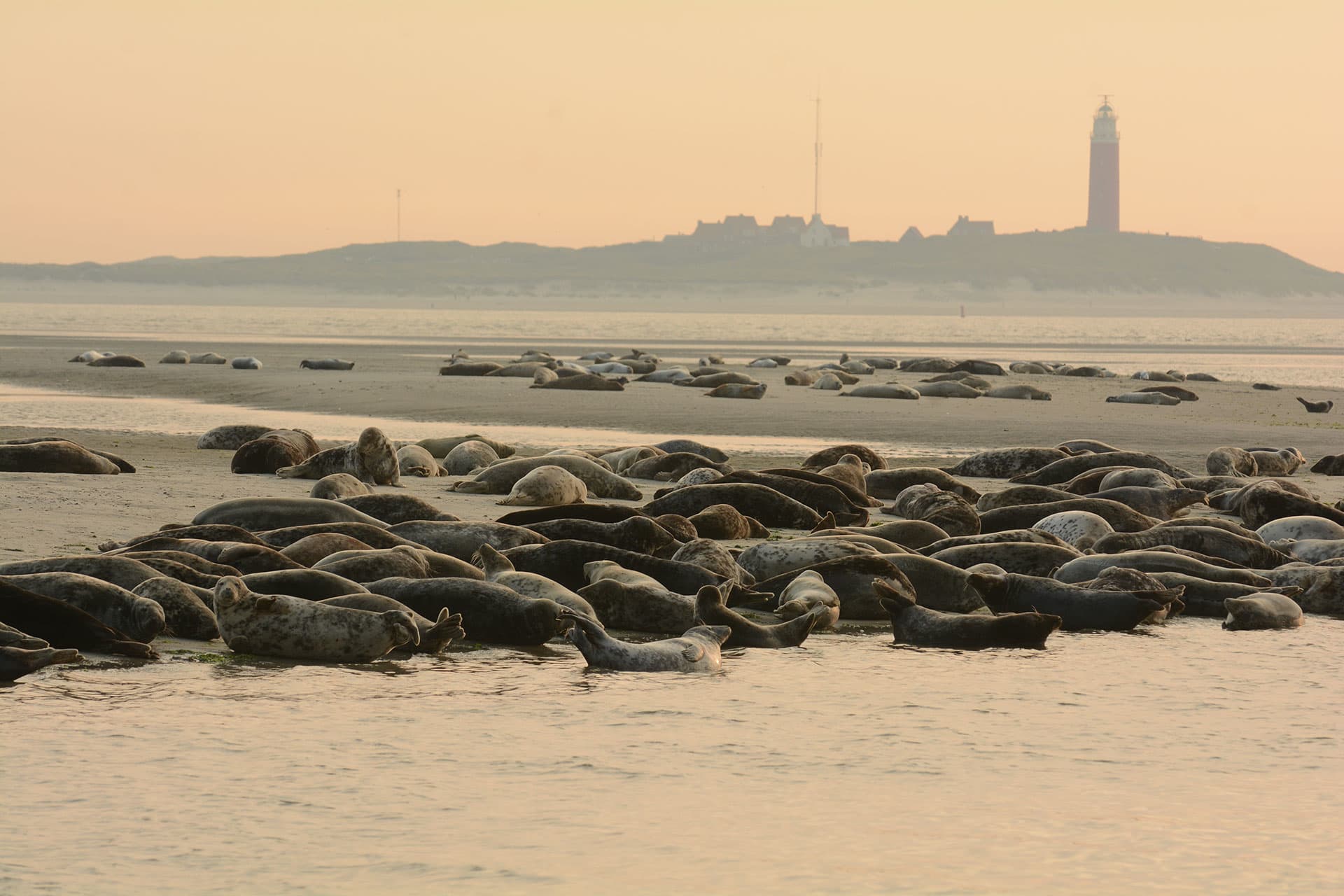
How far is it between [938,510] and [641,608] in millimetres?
4018

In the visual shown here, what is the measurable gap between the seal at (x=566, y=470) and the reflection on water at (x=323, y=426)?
17.0 feet

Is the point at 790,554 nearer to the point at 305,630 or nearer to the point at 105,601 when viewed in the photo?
the point at 305,630

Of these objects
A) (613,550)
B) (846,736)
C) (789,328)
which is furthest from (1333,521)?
(789,328)

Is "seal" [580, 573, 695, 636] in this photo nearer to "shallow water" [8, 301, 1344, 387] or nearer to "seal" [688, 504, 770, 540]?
"seal" [688, 504, 770, 540]

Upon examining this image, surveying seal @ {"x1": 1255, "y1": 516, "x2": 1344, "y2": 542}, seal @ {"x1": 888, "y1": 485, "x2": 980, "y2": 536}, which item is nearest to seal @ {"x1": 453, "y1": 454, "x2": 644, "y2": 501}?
seal @ {"x1": 888, "y1": 485, "x2": 980, "y2": 536}

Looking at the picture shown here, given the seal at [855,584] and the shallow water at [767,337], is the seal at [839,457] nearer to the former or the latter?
the seal at [855,584]

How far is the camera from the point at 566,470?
43.0ft

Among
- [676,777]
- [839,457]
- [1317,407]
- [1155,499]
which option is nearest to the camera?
[676,777]

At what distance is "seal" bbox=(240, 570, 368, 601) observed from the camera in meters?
7.73

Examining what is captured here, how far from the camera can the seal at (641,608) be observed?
809 centimetres

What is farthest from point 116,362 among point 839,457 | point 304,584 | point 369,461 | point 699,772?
point 699,772

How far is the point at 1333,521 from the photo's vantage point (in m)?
11.5

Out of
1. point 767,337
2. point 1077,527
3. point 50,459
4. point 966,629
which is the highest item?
point 767,337

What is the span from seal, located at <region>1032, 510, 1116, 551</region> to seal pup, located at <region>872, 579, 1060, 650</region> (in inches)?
116
